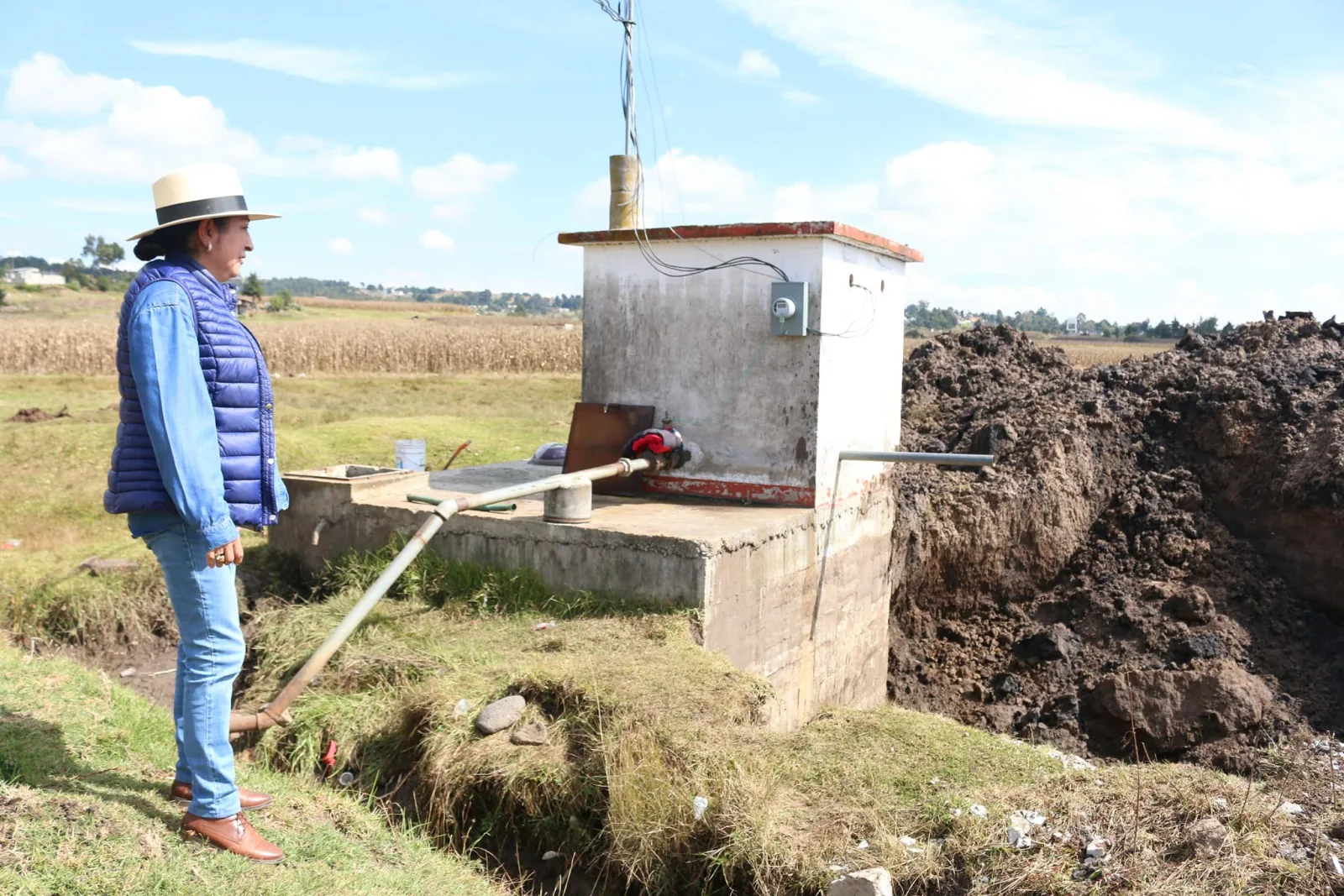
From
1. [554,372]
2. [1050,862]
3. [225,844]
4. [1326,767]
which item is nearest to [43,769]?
[225,844]

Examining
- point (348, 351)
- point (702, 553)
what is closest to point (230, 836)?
point (702, 553)

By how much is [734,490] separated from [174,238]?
4.91 meters

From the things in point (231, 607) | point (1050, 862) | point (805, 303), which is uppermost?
point (805, 303)

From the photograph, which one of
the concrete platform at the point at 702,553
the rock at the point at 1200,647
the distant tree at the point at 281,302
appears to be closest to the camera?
the concrete platform at the point at 702,553

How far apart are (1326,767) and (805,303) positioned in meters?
4.64

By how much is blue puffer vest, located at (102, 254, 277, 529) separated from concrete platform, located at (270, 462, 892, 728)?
2.90m

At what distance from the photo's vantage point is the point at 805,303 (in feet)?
25.0

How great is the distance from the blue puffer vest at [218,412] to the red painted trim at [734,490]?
450 centimetres

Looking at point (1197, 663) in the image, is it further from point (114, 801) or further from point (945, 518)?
point (114, 801)

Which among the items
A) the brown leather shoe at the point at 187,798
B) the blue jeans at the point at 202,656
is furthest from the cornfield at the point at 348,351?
the blue jeans at the point at 202,656

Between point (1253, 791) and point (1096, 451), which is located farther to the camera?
point (1096, 451)

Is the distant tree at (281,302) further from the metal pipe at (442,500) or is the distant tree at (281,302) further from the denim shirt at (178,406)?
the denim shirt at (178,406)

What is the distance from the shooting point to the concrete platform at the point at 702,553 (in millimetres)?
6551

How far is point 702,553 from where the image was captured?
20.8 ft
